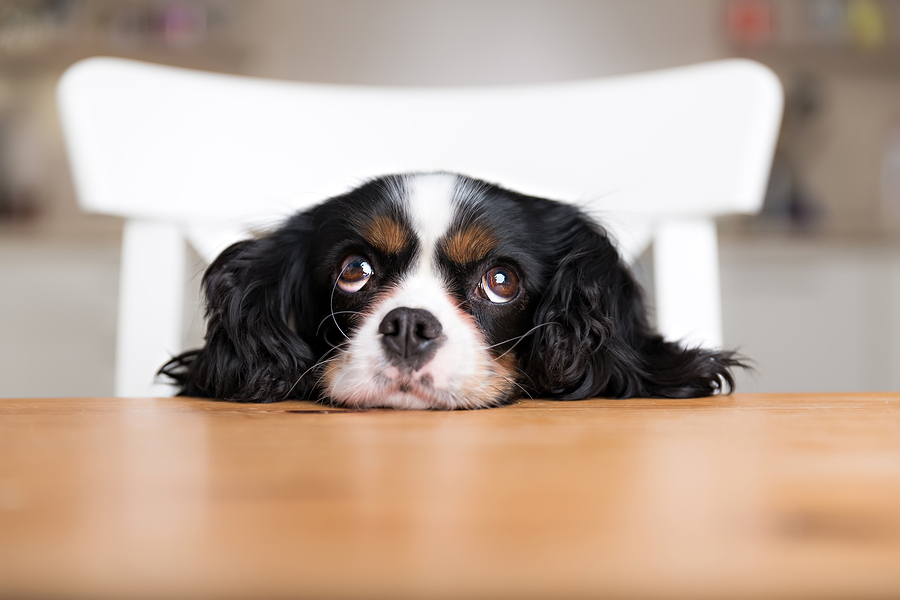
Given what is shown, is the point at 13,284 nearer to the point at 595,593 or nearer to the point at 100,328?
the point at 100,328

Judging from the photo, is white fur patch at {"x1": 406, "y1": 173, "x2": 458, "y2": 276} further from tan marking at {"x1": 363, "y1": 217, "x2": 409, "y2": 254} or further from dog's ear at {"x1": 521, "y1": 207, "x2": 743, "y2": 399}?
dog's ear at {"x1": 521, "y1": 207, "x2": 743, "y2": 399}

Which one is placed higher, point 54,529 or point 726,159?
point 726,159

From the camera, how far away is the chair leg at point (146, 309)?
147 cm

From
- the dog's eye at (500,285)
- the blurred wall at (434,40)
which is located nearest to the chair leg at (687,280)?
the dog's eye at (500,285)

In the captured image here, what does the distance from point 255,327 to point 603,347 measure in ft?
1.80

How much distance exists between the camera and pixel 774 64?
4398 mm

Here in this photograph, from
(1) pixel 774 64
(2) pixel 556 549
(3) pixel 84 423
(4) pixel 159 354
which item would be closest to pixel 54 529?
(2) pixel 556 549

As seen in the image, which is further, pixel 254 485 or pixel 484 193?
pixel 484 193

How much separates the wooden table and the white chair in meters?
0.95

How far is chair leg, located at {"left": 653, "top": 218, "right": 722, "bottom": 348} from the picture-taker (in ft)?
5.08

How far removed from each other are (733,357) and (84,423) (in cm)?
94

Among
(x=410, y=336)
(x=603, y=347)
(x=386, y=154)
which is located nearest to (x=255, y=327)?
(x=410, y=336)

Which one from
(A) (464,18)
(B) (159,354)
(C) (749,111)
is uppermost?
(A) (464,18)

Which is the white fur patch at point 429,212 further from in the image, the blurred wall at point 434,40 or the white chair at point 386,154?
the blurred wall at point 434,40
